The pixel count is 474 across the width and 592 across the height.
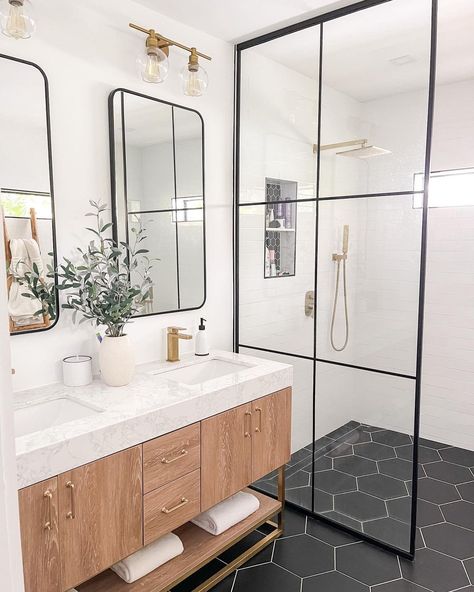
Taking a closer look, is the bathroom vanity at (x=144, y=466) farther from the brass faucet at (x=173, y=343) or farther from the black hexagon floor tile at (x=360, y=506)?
the black hexagon floor tile at (x=360, y=506)

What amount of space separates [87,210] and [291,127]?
1219mm

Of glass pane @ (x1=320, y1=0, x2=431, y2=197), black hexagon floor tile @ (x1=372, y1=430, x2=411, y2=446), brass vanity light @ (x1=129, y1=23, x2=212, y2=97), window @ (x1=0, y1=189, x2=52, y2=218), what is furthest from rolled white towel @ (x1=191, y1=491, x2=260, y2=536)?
brass vanity light @ (x1=129, y1=23, x2=212, y2=97)

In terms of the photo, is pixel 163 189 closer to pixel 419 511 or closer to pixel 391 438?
pixel 391 438

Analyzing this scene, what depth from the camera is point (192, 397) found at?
193 cm

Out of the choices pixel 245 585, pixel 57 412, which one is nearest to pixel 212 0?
pixel 57 412

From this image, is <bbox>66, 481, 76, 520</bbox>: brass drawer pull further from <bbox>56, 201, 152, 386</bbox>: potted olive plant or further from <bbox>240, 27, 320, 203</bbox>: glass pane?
<bbox>240, 27, 320, 203</bbox>: glass pane

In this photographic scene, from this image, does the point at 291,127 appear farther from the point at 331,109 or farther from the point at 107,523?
the point at 107,523

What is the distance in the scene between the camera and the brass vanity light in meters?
2.17

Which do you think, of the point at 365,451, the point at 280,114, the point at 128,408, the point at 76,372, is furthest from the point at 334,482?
the point at 280,114

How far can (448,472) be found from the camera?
325 cm

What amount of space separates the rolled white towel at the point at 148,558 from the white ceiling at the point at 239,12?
2.44 m

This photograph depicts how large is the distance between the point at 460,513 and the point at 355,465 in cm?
75

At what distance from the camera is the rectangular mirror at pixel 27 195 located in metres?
1.87

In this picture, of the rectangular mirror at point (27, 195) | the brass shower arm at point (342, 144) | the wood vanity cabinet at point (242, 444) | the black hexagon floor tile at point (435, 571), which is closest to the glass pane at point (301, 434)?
the wood vanity cabinet at point (242, 444)
